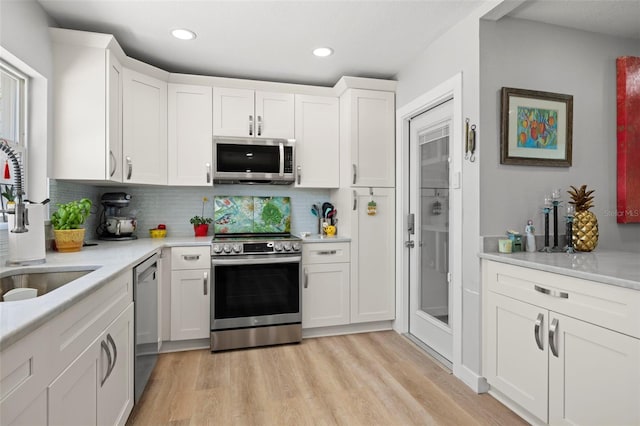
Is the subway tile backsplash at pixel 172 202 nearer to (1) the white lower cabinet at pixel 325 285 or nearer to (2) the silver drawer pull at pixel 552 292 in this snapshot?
(1) the white lower cabinet at pixel 325 285

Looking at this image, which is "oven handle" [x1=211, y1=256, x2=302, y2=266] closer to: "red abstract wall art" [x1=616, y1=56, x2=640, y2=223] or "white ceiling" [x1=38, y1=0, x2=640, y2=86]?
"white ceiling" [x1=38, y1=0, x2=640, y2=86]

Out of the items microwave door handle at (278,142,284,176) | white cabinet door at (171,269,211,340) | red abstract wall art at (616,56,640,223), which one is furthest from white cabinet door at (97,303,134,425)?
red abstract wall art at (616,56,640,223)

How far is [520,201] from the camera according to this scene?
2236 mm

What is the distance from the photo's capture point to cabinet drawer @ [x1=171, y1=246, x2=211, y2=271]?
2.80 metres

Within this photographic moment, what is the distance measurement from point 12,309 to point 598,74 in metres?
3.52

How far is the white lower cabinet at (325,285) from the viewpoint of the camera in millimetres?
3109

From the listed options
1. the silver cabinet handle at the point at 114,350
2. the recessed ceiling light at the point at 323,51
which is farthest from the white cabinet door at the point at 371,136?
the silver cabinet handle at the point at 114,350

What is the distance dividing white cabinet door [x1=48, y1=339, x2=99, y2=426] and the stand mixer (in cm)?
176

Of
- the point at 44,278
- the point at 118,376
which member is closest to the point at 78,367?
the point at 118,376

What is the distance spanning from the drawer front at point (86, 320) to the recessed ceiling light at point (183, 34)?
179 centimetres

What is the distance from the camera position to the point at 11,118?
2.09m

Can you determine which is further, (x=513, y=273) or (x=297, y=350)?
(x=297, y=350)

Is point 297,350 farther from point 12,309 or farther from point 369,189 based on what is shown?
point 12,309

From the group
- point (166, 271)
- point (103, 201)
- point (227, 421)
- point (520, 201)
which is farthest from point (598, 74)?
point (103, 201)
